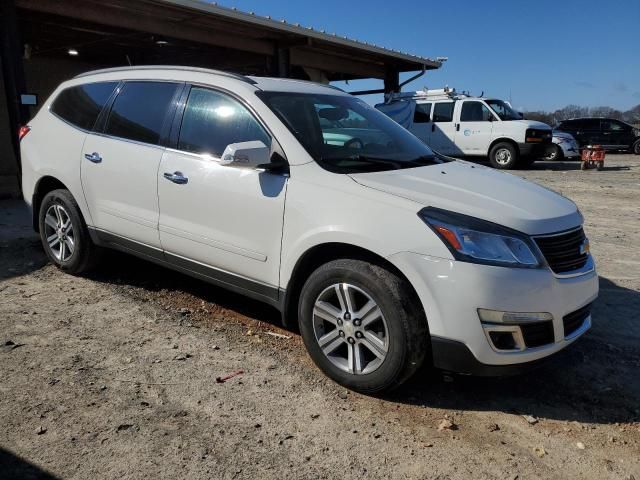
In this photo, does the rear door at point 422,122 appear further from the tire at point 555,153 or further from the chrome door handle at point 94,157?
the chrome door handle at point 94,157

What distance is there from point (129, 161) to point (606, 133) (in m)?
23.6

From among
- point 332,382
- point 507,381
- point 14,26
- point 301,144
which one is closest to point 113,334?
point 332,382

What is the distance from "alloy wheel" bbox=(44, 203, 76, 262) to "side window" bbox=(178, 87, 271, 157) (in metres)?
1.67

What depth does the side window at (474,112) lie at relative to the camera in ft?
53.7

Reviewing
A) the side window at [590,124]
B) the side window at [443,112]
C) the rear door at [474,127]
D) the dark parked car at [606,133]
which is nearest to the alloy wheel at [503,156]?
the rear door at [474,127]

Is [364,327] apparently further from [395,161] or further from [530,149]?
[530,149]

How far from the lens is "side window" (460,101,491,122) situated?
1636 cm

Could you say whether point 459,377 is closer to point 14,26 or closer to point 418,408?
point 418,408

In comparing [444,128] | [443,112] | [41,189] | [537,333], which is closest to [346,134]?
[537,333]

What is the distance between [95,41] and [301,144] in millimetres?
11988

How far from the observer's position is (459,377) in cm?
340

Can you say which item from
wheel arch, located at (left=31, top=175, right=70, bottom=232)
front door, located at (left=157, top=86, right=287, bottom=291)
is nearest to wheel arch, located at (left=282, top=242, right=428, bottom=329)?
front door, located at (left=157, top=86, right=287, bottom=291)

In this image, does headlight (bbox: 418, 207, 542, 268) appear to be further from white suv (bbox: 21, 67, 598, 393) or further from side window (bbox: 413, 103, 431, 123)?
side window (bbox: 413, 103, 431, 123)

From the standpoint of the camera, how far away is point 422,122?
17188 mm
